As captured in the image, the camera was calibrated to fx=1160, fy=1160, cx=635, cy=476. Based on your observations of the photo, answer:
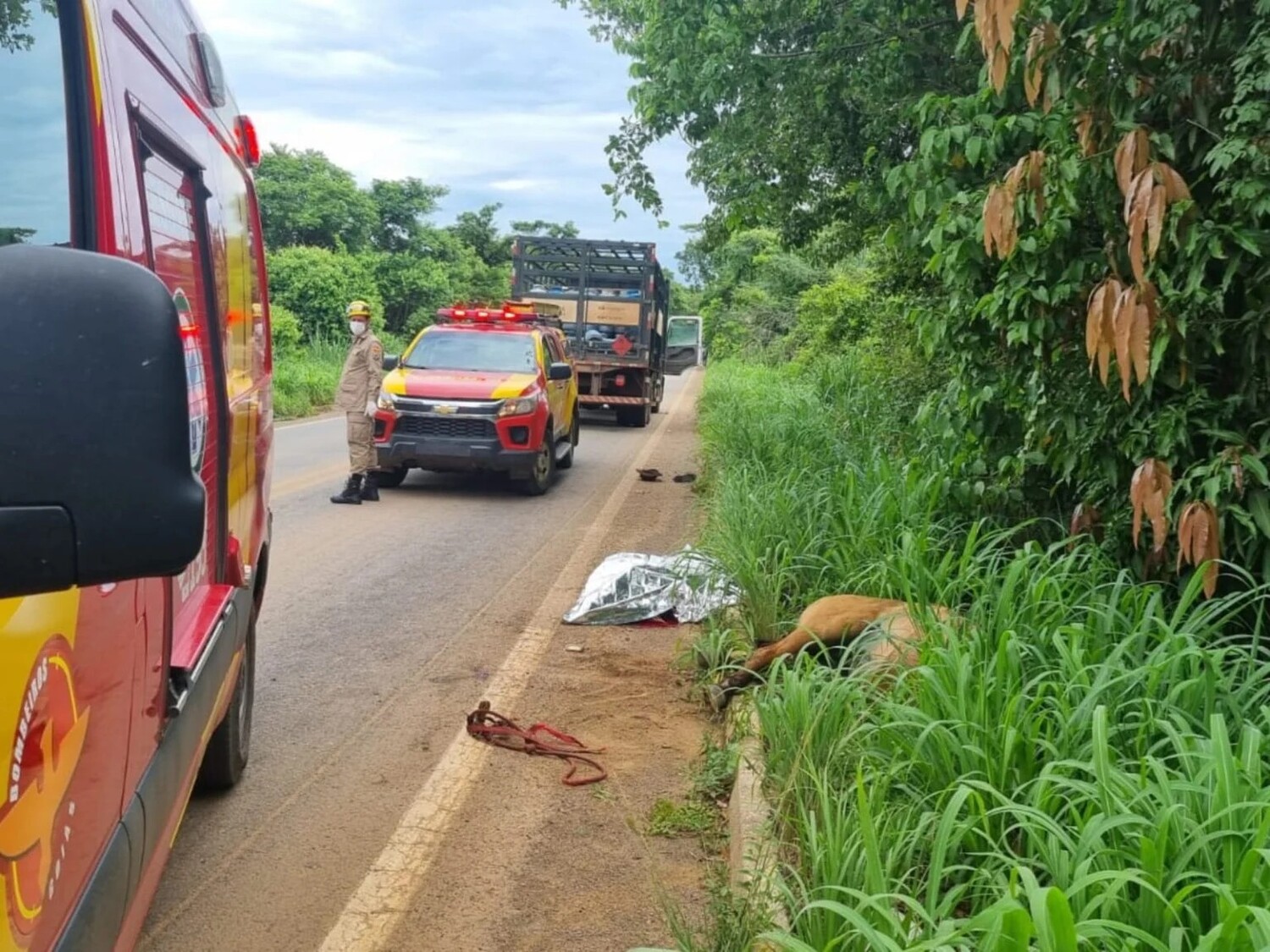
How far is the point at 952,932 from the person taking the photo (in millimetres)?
2205

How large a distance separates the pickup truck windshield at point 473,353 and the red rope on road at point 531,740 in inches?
299

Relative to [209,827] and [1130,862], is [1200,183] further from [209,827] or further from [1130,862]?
[209,827]

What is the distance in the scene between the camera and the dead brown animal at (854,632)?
13.4ft

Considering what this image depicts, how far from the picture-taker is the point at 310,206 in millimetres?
32344

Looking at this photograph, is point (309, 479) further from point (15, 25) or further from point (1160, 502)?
point (15, 25)

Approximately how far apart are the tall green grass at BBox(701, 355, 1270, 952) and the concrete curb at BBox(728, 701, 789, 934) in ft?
0.25

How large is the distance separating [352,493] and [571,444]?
4.14 metres

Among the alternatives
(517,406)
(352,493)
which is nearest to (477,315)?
(517,406)

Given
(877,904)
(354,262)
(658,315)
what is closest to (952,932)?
(877,904)

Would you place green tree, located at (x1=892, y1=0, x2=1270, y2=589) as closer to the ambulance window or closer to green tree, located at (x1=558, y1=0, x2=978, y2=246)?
the ambulance window

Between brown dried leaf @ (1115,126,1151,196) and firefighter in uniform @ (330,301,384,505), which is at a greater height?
brown dried leaf @ (1115,126,1151,196)

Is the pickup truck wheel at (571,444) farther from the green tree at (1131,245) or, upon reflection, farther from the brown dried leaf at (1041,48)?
the brown dried leaf at (1041,48)

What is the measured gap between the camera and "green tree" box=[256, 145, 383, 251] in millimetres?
32031

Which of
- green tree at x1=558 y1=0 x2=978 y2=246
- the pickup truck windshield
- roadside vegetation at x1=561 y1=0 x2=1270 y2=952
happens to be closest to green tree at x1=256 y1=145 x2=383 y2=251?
the pickup truck windshield
